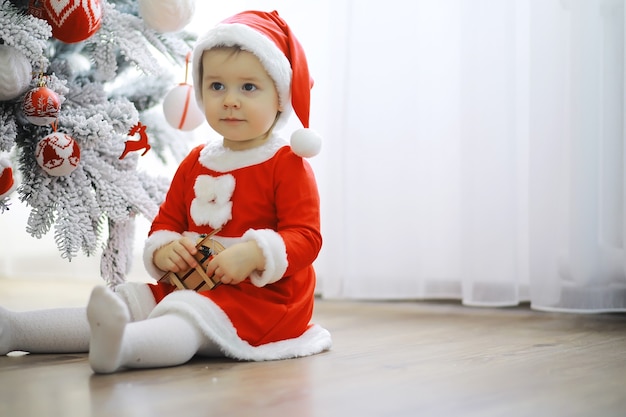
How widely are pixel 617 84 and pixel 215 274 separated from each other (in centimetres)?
95

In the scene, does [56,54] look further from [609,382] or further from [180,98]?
[609,382]

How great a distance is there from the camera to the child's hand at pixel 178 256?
1.29 meters

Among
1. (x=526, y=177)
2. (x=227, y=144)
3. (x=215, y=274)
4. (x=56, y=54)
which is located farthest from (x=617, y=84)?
(x=56, y=54)

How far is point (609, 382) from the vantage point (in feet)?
3.59

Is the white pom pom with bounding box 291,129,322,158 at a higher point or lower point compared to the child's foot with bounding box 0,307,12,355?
higher

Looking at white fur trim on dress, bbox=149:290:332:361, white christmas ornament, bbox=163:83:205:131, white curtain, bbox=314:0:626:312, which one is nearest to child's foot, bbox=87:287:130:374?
white fur trim on dress, bbox=149:290:332:361

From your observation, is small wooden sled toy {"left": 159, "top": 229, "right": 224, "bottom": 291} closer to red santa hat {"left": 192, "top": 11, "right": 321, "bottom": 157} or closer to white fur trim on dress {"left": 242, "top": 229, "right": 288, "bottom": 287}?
Answer: white fur trim on dress {"left": 242, "top": 229, "right": 288, "bottom": 287}

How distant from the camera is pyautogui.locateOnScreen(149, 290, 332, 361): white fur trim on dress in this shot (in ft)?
3.96

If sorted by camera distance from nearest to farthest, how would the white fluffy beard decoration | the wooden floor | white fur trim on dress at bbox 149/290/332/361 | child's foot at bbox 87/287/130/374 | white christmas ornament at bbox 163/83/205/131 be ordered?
the wooden floor < child's foot at bbox 87/287/130/374 < white fur trim on dress at bbox 149/290/332/361 < the white fluffy beard decoration < white christmas ornament at bbox 163/83/205/131

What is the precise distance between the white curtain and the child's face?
0.64 meters

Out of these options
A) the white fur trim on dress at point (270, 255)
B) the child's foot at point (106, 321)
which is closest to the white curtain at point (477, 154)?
the white fur trim on dress at point (270, 255)

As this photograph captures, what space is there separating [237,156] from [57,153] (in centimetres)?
31

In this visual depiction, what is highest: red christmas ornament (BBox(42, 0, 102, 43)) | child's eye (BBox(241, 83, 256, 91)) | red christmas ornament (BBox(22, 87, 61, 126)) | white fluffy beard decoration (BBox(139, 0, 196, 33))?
white fluffy beard decoration (BBox(139, 0, 196, 33))

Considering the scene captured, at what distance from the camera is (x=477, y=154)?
183cm
